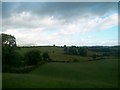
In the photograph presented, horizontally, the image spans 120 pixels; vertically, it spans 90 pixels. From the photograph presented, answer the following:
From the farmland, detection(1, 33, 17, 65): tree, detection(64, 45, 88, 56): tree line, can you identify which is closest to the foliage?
detection(1, 33, 17, 65): tree

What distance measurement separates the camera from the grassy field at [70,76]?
673 inches

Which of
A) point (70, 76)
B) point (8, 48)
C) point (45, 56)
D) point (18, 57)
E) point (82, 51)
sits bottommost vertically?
point (70, 76)

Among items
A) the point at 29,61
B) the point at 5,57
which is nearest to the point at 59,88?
the point at 29,61

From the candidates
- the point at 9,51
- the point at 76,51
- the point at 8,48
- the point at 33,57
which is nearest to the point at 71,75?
the point at 76,51

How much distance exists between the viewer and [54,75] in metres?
22.6

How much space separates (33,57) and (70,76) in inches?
428

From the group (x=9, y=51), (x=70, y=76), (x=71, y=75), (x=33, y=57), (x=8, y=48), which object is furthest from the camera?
(x=8, y=48)

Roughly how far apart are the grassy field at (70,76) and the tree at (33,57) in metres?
3.66

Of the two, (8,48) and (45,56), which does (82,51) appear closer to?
(45,56)

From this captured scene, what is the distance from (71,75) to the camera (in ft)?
74.4

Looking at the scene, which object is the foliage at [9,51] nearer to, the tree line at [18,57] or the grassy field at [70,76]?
the tree line at [18,57]

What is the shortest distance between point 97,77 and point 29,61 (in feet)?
42.6

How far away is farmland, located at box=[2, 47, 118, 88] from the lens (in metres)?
17.2

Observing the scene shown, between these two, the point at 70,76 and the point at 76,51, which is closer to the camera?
the point at 70,76
